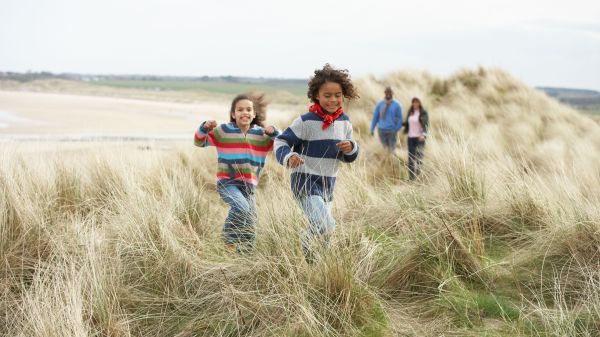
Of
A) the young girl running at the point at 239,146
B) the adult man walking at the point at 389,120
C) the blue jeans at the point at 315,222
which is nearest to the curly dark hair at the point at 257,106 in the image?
the young girl running at the point at 239,146

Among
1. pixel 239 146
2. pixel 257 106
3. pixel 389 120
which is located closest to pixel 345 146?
pixel 239 146

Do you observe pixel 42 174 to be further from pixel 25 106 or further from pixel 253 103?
pixel 25 106

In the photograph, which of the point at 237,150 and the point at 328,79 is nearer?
the point at 328,79

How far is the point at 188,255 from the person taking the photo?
3832mm

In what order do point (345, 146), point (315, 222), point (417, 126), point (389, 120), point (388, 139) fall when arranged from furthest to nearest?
point (388, 139) < point (389, 120) < point (417, 126) < point (345, 146) < point (315, 222)

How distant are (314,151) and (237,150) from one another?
35.7 inches

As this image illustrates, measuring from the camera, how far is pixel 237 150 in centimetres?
477

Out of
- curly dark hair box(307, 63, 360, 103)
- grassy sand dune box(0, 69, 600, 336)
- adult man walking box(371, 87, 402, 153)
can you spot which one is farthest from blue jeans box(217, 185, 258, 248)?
adult man walking box(371, 87, 402, 153)

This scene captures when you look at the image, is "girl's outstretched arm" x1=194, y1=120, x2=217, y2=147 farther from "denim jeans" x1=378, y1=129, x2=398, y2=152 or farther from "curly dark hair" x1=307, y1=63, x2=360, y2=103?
"denim jeans" x1=378, y1=129, x2=398, y2=152

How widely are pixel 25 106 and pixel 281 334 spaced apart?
1055 inches

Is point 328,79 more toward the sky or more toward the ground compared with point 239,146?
more toward the sky

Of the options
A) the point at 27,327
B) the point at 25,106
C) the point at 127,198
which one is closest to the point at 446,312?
the point at 27,327

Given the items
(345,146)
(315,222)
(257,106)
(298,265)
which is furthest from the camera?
(257,106)

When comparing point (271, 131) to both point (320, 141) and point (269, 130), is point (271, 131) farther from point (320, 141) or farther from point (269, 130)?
point (320, 141)
